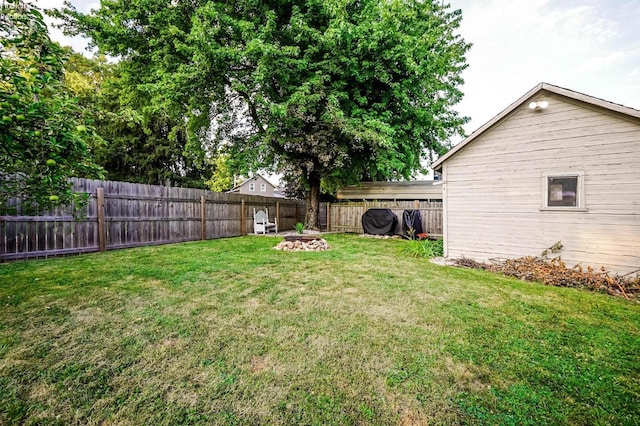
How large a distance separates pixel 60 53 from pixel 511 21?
436 inches

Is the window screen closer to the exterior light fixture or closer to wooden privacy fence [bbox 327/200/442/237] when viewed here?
the exterior light fixture

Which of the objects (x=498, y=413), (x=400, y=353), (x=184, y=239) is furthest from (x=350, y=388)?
(x=184, y=239)

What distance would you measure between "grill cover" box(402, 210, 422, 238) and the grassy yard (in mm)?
6582

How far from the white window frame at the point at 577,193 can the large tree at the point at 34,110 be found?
739cm

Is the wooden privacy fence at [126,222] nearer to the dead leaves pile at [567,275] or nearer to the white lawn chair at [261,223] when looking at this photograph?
the white lawn chair at [261,223]

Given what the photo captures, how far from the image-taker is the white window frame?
5236 millimetres

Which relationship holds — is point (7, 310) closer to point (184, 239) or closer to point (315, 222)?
point (184, 239)

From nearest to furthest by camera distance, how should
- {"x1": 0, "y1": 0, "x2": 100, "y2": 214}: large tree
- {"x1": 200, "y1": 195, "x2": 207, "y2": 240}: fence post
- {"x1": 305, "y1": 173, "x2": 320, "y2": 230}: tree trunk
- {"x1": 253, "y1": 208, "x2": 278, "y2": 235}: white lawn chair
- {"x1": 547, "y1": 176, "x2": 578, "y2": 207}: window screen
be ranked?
{"x1": 0, "y1": 0, "x2": 100, "y2": 214}: large tree, {"x1": 547, "y1": 176, "x2": 578, "y2": 207}: window screen, {"x1": 200, "y1": 195, "x2": 207, "y2": 240}: fence post, {"x1": 253, "y1": 208, "x2": 278, "y2": 235}: white lawn chair, {"x1": 305, "y1": 173, "x2": 320, "y2": 230}: tree trunk

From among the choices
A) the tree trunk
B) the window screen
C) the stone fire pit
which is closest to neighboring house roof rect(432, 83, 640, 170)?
the window screen

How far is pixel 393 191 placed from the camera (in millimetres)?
13312

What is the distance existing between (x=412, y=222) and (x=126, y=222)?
32.7ft

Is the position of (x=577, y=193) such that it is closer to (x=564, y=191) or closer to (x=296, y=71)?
(x=564, y=191)

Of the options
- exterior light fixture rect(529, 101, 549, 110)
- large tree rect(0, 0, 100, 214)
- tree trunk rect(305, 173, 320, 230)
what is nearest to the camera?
large tree rect(0, 0, 100, 214)

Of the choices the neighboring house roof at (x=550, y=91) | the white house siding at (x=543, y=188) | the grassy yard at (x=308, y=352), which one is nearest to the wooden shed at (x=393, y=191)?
the white house siding at (x=543, y=188)
